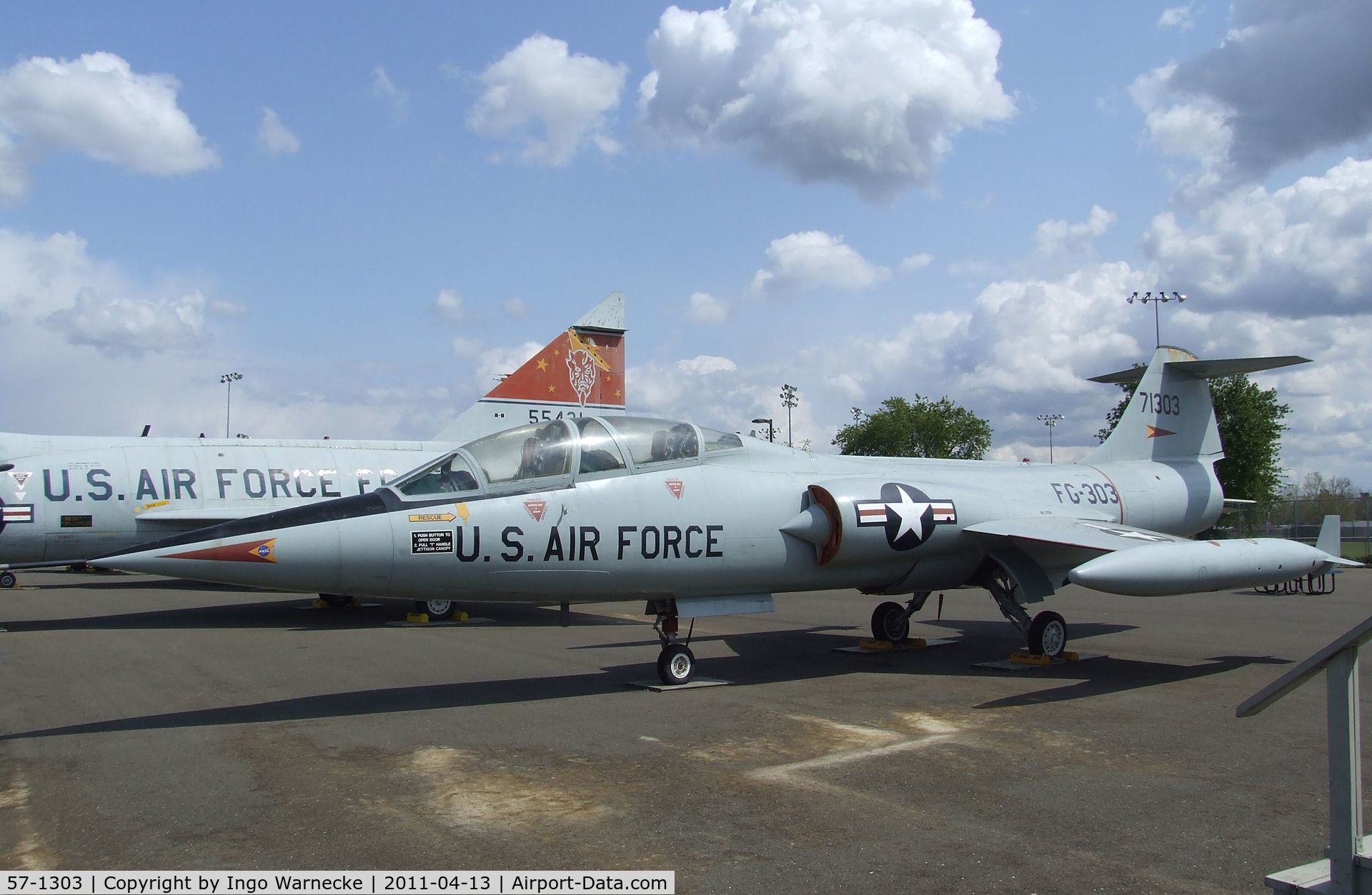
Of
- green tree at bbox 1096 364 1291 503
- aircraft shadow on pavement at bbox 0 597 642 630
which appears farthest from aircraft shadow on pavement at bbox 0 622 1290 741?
green tree at bbox 1096 364 1291 503

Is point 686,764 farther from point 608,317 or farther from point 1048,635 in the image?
point 608,317

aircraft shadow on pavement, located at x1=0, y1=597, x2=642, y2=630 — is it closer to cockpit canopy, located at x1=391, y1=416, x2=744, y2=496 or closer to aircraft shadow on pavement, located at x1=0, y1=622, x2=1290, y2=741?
aircraft shadow on pavement, located at x1=0, y1=622, x2=1290, y2=741

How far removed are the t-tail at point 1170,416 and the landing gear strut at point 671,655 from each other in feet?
25.1

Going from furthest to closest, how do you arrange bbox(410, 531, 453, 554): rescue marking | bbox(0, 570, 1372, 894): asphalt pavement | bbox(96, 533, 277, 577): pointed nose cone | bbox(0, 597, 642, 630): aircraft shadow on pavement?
1. bbox(0, 597, 642, 630): aircraft shadow on pavement
2. bbox(410, 531, 453, 554): rescue marking
3. bbox(96, 533, 277, 577): pointed nose cone
4. bbox(0, 570, 1372, 894): asphalt pavement

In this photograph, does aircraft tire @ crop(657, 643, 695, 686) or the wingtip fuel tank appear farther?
aircraft tire @ crop(657, 643, 695, 686)

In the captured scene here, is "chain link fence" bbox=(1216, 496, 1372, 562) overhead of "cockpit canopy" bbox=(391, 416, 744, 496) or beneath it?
beneath

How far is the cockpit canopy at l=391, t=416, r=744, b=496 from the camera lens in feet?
25.2

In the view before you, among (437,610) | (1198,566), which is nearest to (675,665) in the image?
(1198,566)

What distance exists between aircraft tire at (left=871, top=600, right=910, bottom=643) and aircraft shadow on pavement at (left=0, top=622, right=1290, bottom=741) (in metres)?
0.31

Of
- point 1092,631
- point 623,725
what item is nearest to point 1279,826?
point 623,725

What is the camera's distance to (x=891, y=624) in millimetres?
11469

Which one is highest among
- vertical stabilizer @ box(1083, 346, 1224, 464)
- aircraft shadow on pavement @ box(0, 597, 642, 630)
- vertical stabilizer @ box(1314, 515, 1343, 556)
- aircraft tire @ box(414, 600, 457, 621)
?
vertical stabilizer @ box(1083, 346, 1224, 464)

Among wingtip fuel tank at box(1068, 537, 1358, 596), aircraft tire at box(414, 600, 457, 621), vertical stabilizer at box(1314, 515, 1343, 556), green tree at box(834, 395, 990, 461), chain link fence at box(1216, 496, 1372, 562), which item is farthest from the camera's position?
green tree at box(834, 395, 990, 461)

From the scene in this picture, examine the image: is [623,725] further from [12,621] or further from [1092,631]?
[12,621]
